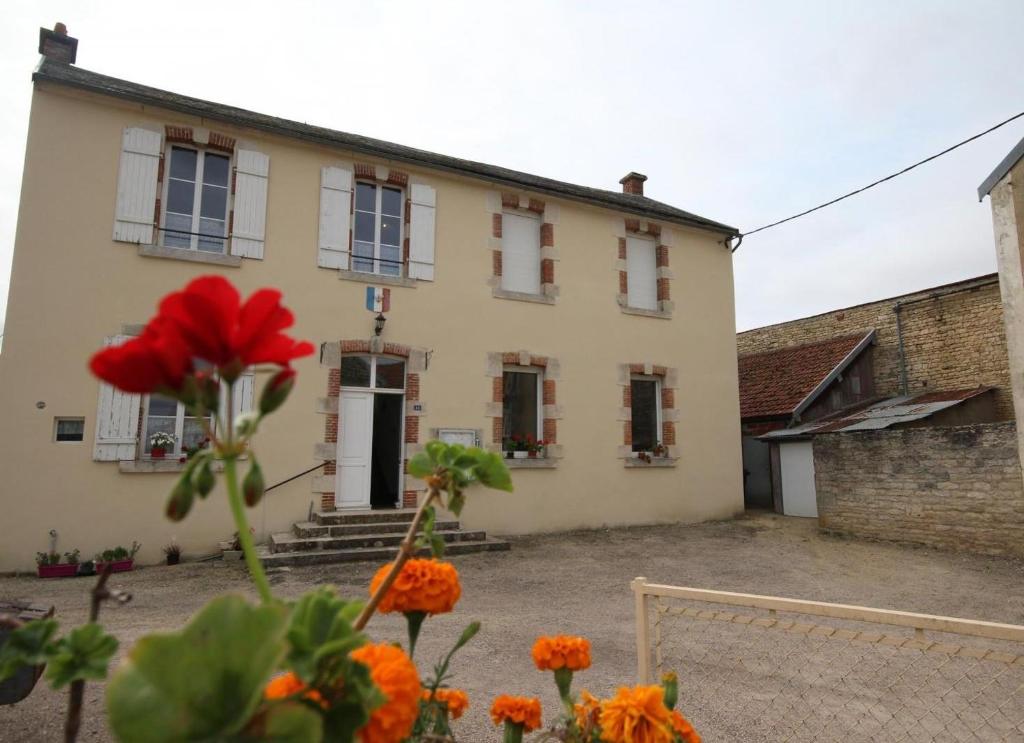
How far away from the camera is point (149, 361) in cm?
56

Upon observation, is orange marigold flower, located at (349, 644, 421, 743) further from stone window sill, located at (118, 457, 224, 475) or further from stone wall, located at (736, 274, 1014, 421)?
stone wall, located at (736, 274, 1014, 421)

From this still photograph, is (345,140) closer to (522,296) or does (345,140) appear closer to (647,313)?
(522,296)

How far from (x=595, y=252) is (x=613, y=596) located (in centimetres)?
669

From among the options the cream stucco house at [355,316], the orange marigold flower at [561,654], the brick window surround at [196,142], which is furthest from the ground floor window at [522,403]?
the orange marigold flower at [561,654]

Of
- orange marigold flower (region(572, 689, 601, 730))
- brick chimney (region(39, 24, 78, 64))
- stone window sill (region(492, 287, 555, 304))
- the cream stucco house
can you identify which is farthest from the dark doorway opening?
orange marigold flower (region(572, 689, 601, 730))

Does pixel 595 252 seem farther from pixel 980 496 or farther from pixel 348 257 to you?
pixel 980 496

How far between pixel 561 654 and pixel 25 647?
34.2 inches

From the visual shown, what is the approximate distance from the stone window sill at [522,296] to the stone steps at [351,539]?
3.81 m

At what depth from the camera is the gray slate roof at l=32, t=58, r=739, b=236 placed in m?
7.88

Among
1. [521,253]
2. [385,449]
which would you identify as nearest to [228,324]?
[521,253]

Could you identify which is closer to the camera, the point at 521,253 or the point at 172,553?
the point at 172,553

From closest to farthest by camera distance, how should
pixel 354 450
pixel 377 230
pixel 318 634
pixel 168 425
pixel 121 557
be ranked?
pixel 318 634, pixel 121 557, pixel 168 425, pixel 354 450, pixel 377 230

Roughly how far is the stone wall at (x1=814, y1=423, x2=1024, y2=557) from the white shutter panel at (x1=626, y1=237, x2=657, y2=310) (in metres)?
3.96

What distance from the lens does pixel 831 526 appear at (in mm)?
9656
